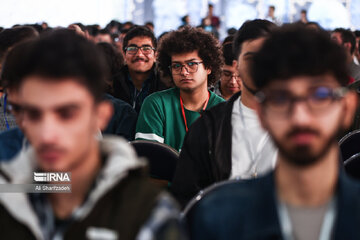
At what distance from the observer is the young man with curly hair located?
10.2 ft

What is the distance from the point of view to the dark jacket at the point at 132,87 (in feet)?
13.7

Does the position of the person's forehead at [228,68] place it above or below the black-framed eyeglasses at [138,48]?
below

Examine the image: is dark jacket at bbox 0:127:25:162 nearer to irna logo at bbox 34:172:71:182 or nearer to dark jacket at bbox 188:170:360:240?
irna logo at bbox 34:172:71:182

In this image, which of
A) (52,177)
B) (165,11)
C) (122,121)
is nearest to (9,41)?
(122,121)

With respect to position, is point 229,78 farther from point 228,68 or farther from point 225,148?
point 225,148

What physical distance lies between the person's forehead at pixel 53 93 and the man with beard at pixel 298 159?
0.41m

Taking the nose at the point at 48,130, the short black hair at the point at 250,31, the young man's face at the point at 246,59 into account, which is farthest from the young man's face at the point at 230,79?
the nose at the point at 48,130

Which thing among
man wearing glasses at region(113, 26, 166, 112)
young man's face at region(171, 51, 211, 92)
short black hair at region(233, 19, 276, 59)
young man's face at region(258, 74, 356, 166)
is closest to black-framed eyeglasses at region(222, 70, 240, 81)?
man wearing glasses at region(113, 26, 166, 112)

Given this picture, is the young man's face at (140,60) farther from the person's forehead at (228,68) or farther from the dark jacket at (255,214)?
the dark jacket at (255,214)

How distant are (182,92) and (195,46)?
0.35 meters

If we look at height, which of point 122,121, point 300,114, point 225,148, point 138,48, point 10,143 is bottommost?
point 122,121

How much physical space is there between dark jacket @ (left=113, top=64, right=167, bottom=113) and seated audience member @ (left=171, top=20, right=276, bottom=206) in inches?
74.0

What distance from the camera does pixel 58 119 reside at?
1204 millimetres

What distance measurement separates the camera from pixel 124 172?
4.05 ft
